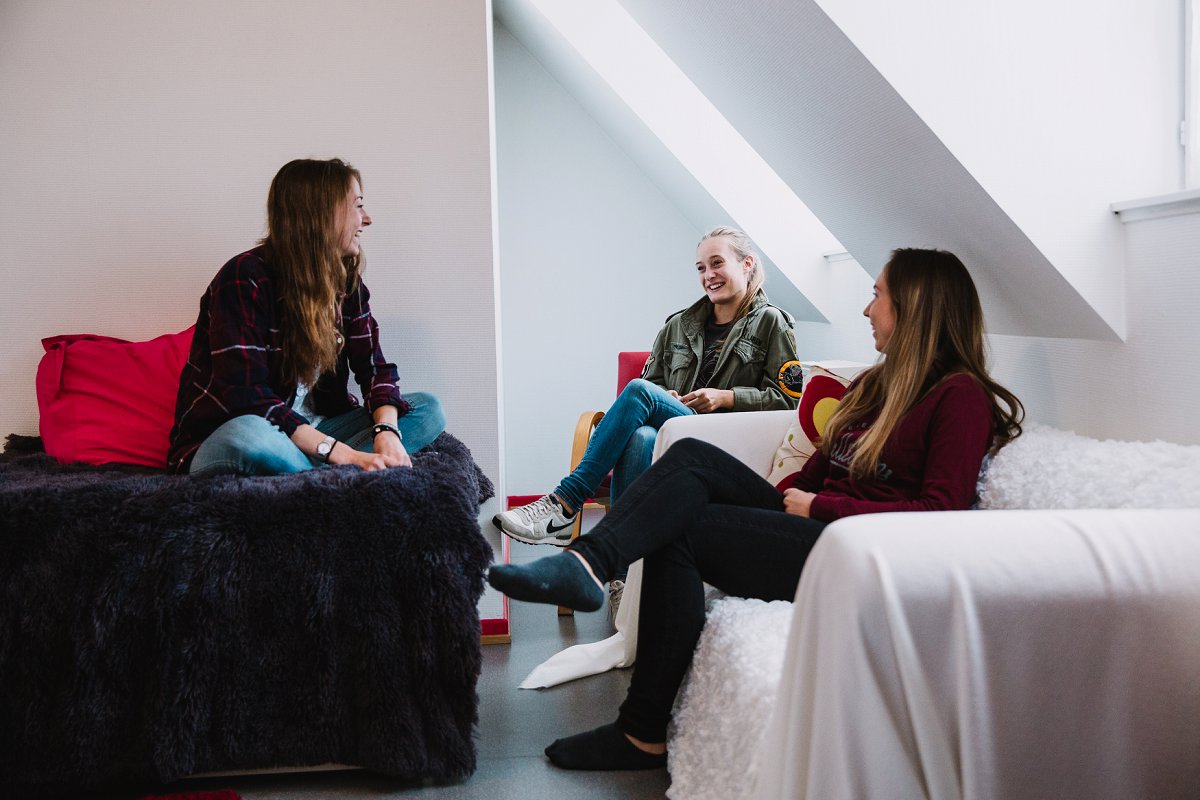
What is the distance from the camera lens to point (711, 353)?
2.99m

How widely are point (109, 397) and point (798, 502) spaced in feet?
5.65

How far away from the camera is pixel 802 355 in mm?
4270

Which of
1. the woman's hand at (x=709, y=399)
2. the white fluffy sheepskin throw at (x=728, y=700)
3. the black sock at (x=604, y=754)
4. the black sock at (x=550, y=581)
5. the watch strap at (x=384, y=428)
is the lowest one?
the black sock at (x=604, y=754)

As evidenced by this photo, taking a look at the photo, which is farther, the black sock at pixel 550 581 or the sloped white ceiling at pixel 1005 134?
the sloped white ceiling at pixel 1005 134

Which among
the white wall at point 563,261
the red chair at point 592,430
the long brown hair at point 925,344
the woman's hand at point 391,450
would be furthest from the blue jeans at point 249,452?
the white wall at point 563,261

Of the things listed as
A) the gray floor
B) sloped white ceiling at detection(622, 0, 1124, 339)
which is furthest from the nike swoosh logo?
sloped white ceiling at detection(622, 0, 1124, 339)

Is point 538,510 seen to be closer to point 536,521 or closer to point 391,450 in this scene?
point 536,521

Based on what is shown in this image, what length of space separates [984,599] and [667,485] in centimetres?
76

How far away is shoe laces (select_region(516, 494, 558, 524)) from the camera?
255cm

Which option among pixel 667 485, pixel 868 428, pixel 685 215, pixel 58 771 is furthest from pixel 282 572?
pixel 685 215

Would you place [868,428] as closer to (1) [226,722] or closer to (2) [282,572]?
(2) [282,572]

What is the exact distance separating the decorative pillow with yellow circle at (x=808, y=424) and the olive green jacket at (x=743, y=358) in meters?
0.62

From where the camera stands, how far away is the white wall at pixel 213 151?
2.53m

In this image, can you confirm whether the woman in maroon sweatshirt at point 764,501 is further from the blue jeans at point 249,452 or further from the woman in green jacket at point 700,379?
the woman in green jacket at point 700,379
